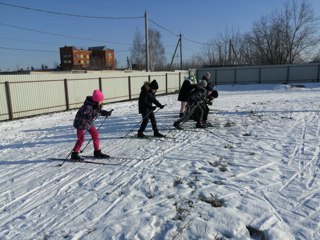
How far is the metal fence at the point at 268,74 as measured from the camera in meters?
32.5

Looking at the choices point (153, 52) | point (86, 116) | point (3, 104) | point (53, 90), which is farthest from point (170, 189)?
point (153, 52)

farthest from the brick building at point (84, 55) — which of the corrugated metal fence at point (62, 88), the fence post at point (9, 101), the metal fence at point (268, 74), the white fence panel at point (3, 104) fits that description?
the white fence panel at point (3, 104)

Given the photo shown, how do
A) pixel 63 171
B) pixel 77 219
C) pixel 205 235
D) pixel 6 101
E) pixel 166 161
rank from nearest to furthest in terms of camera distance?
1. pixel 205 235
2. pixel 77 219
3. pixel 63 171
4. pixel 166 161
5. pixel 6 101

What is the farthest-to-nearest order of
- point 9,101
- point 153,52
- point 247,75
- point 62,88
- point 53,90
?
point 153,52 → point 247,75 → point 62,88 → point 53,90 → point 9,101

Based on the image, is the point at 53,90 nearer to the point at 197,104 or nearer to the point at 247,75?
the point at 197,104

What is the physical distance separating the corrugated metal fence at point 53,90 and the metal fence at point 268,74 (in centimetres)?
1692

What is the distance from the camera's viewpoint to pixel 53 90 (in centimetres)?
1503

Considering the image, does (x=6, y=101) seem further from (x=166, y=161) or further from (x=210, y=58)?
(x=210, y=58)

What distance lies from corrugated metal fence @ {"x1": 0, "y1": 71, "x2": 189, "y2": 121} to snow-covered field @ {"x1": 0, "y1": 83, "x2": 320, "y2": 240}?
5.28 metres

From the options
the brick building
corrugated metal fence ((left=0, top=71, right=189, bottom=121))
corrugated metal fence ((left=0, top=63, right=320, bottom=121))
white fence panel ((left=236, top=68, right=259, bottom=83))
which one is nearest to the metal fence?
white fence panel ((left=236, top=68, right=259, bottom=83))

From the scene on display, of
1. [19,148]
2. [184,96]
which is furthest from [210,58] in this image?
[19,148]

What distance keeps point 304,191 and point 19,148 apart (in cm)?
673

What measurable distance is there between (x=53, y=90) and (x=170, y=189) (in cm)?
1216

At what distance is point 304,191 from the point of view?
4.37 meters
